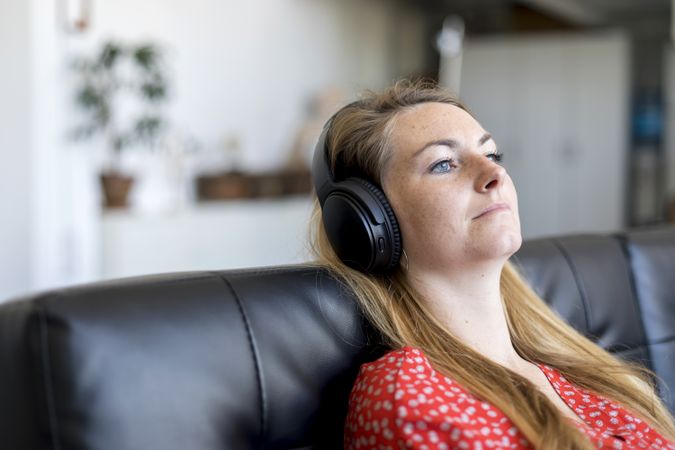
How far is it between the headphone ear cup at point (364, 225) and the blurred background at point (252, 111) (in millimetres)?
282

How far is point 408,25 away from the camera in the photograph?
9320 mm

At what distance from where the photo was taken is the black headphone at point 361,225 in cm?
134

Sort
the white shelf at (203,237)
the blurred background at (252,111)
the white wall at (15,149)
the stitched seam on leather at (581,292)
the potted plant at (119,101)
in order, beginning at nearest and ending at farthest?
the stitched seam on leather at (581,292) < the white wall at (15,149) < the blurred background at (252,111) < the potted plant at (119,101) < the white shelf at (203,237)

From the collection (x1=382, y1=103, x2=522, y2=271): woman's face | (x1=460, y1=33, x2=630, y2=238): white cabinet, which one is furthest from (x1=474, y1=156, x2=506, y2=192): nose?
(x1=460, y1=33, x2=630, y2=238): white cabinet

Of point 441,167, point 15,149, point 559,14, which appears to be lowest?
point 15,149

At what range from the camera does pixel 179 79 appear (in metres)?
6.10

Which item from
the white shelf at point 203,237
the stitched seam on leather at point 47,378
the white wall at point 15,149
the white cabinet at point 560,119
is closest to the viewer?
the stitched seam on leather at point 47,378

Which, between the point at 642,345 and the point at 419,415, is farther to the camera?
the point at 642,345

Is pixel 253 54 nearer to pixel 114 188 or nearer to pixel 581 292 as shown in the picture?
pixel 114 188

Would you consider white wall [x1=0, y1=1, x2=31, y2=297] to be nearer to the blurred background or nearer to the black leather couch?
the blurred background

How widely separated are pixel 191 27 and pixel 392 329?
17.1 feet

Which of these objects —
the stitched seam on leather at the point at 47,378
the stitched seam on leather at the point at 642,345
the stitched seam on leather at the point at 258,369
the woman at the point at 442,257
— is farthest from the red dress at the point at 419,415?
the stitched seam on leather at the point at 642,345

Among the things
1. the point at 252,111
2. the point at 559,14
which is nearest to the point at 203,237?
the point at 252,111

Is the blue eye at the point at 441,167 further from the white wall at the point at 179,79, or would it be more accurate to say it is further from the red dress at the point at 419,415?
the white wall at the point at 179,79
